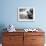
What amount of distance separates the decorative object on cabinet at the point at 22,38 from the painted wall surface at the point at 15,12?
561mm

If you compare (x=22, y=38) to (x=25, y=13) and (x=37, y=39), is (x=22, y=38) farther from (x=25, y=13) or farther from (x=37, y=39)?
(x=25, y=13)

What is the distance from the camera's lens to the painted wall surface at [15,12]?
13.5 ft

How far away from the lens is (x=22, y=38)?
144 inches

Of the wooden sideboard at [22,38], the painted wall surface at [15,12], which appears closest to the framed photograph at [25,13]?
the painted wall surface at [15,12]

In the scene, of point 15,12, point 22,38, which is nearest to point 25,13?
point 15,12

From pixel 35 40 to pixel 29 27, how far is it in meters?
0.64

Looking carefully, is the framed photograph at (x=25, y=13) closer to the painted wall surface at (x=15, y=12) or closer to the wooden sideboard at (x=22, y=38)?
the painted wall surface at (x=15, y=12)

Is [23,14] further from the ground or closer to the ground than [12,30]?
further from the ground

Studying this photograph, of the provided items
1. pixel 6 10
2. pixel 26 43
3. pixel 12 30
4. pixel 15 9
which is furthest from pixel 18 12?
pixel 26 43

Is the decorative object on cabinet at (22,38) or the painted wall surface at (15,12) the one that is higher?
the painted wall surface at (15,12)

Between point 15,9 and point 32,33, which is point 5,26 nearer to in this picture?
point 15,9

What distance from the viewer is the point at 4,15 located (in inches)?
162

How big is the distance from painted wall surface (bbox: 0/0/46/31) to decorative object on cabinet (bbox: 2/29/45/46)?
22.1 inches

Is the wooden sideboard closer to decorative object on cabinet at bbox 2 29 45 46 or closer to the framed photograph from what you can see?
decorative object on cabinet at bbox 2 29 45 46
